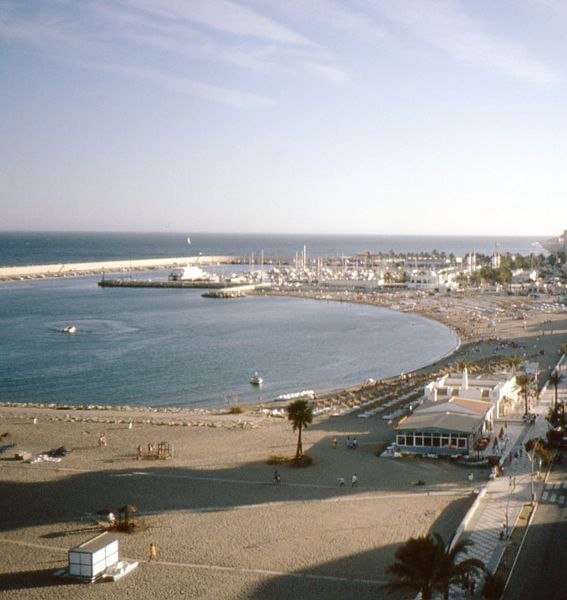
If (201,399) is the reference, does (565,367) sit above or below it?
above

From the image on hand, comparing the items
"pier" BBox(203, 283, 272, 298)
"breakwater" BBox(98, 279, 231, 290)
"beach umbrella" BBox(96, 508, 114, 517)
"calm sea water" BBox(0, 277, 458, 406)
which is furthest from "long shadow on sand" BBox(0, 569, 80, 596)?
"breakwater" BBox(98, 279, 231, 290)

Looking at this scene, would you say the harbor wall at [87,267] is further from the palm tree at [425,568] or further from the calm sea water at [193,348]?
the palm tree at [425,568]

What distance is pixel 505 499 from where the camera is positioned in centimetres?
1880

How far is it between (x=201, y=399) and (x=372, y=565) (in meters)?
22.8

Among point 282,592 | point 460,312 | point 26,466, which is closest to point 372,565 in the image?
point 282,592

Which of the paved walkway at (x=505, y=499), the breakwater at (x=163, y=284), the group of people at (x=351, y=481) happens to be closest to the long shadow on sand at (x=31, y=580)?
the paved walkway at (x=505, y=499)

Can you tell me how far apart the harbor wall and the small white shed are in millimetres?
102434

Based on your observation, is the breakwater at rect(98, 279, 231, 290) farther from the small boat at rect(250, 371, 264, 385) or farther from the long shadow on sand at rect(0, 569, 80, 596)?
the long shadow on sand at rect(0, 569, 80, 596)

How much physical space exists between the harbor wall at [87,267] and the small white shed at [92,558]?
102 m

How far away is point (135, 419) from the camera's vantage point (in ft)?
99.9

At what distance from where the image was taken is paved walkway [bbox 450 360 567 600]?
15.4 metres

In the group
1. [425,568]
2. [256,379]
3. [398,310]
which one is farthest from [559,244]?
[425,568]

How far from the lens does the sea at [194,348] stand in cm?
3953

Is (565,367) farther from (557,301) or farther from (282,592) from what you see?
(557,301)
